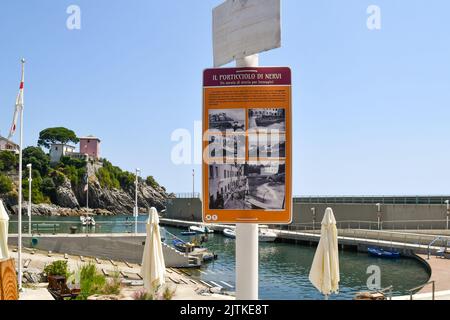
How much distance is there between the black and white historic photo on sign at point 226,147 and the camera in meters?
4.59

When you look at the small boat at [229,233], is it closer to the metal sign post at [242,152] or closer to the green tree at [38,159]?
the metal sign post at [242,152]

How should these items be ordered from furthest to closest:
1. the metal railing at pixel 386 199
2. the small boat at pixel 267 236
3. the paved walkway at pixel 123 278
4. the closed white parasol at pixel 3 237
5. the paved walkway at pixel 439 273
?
the small boat at pixel 267 236 → the metal railing at pixel 386 199 → the paved walkway at pixel 439 273 → the paved walkway at pixel 123 278 → the closed white parasol at pixel 3 237

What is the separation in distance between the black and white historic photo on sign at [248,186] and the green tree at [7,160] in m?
149

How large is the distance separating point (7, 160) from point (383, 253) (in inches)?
5078

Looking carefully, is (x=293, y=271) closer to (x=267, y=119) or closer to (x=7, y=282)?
(x=7, y=282)

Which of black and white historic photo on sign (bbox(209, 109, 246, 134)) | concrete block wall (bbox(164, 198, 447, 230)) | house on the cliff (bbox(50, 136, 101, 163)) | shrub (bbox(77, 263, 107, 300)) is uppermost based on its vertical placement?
house on the cliff (bbox(50, 136, 101, 163))

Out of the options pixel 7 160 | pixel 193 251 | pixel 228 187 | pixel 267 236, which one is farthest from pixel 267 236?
pixel 7 160

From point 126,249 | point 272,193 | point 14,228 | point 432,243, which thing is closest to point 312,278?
point 272,193

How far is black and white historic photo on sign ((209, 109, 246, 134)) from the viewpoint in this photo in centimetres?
458

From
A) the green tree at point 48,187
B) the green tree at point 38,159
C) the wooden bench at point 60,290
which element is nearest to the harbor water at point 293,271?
the wooden bench at point 60,290

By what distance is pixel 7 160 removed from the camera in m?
139

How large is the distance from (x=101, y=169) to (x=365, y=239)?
12525cm

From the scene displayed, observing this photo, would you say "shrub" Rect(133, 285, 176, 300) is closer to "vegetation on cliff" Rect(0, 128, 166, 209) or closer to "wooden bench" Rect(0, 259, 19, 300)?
"wooden bench" Rect(0, 259, 19, 300)

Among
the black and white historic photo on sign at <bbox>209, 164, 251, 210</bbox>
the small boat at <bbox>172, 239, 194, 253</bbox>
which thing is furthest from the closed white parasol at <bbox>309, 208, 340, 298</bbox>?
the small boat at <bbox>172, 239, 194, 253</bbox>
